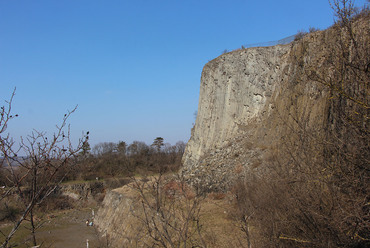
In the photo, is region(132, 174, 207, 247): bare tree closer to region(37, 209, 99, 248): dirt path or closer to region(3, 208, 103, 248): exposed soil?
region(3, 208, 103, 248): exposed soil

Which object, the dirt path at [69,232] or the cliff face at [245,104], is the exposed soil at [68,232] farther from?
the cliff face at [245,104]

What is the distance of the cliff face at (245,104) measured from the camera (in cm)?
1742

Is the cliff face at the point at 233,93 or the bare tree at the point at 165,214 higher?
the cliff face at the point at 233,93

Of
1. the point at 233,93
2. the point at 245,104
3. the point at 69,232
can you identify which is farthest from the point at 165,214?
the point at 233,93

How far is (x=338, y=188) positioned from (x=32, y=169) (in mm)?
4616

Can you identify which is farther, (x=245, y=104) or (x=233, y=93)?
(x=233, y=93)

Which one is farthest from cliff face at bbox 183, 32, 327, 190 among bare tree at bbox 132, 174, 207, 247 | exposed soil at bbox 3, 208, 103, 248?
bare tree at bbox 132, 174, 207, 247

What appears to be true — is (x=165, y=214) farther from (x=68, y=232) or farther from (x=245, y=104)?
(x=68, y=232)

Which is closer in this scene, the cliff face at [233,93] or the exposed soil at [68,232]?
the exposed soil at [68,232]

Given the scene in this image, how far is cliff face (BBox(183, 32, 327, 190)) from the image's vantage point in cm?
1742

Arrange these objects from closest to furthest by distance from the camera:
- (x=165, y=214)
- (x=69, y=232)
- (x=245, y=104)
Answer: (x=165, y=214) < (x=69, y=232) < (x=245, y=104)

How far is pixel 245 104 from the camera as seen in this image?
1010 inches

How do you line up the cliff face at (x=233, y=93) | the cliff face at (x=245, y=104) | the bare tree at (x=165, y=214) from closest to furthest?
the bare tree at (x=165, y=214)
the cliff face at (x=245, y=104)
the cliff face at (x=233, y=93)

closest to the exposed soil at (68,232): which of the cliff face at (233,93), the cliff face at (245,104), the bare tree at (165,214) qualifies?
the cliff face at (245,104)
